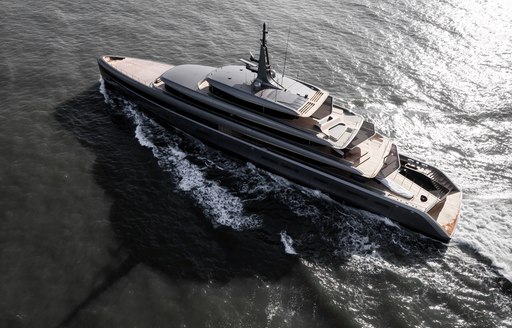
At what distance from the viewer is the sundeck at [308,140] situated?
2666 centimetres

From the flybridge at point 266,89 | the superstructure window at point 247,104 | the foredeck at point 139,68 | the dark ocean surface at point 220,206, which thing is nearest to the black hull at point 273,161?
the foredeck at point 139,68

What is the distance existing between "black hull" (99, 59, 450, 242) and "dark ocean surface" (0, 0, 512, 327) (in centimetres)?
81

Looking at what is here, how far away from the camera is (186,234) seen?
24.9 m

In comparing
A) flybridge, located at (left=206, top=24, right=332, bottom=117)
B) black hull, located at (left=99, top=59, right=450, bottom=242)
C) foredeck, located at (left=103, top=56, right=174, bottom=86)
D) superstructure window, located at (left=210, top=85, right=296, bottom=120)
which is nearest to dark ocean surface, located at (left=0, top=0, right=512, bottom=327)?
black hull, located at (left=99, top=59, right=450, bottom=242)

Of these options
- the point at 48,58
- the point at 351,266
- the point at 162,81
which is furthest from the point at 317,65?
the point at 48,58

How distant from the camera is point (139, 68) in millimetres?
36125

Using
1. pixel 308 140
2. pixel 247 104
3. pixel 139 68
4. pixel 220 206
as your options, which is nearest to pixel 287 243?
pixel 220 206

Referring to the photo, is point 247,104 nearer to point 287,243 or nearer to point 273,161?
point 273,161

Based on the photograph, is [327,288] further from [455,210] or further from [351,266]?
[455,210]

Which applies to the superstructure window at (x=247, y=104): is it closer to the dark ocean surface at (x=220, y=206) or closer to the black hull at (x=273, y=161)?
the black hull at (x=273, y=161)

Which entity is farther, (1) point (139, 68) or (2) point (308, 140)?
(1) point (139, 68)

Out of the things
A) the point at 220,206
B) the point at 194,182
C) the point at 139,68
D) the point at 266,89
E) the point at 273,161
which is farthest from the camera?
the point at 139,68

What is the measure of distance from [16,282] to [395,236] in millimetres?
23988

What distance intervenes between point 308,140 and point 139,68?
18.9 meters
